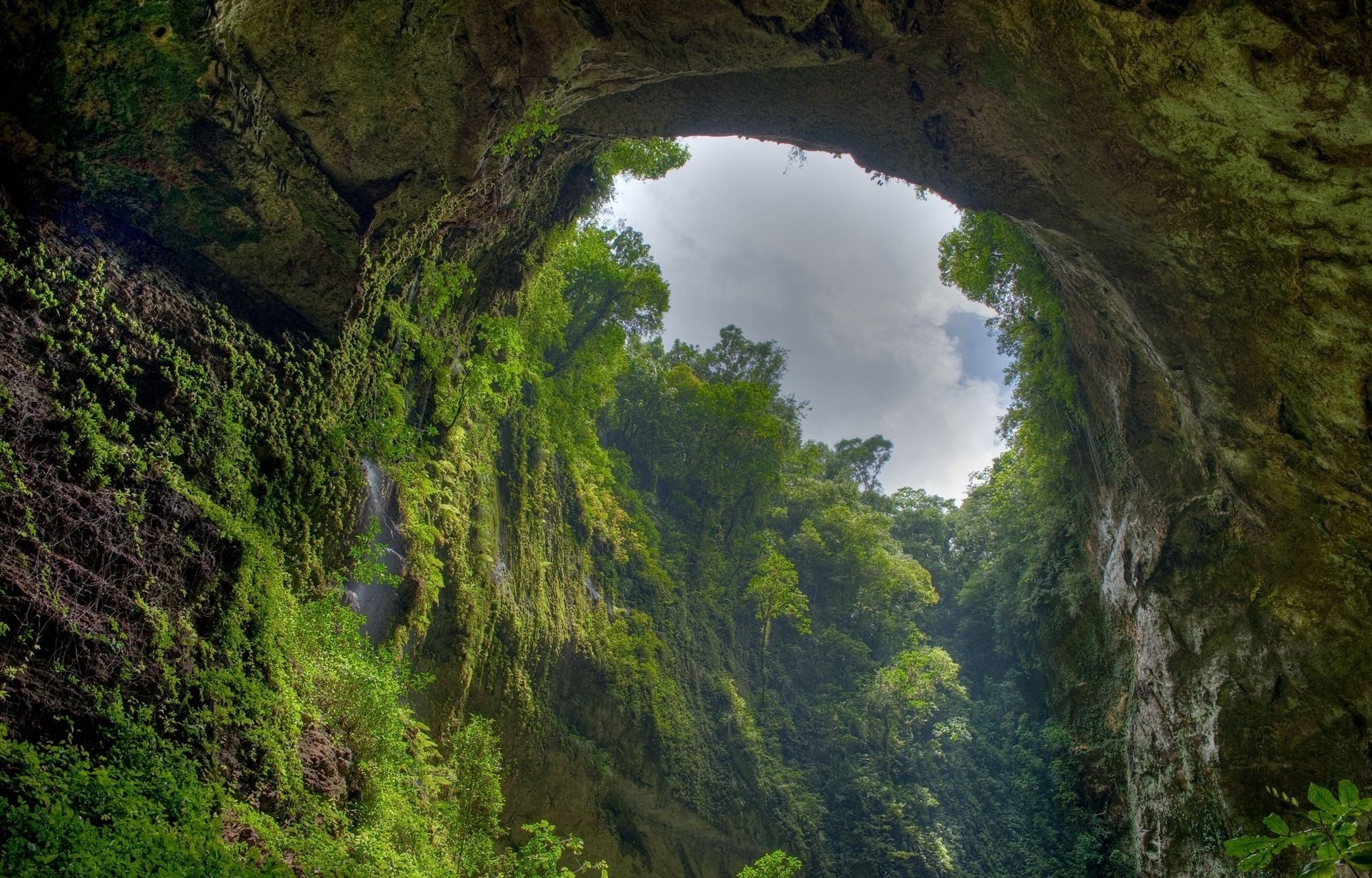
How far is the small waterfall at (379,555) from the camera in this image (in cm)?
837

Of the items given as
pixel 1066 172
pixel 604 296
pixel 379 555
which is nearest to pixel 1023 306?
pixel 1066 172

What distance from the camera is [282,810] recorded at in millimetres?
A: 5160

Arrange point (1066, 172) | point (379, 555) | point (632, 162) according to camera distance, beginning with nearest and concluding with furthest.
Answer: point (379, 555) < point (1066, 172) < point (632, 162)

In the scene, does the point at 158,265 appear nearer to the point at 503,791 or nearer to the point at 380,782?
the point at 380,782

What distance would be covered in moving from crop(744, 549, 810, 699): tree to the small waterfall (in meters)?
15.4

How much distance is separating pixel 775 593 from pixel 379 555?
16285 mm

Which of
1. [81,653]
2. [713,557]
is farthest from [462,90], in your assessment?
[713,557]

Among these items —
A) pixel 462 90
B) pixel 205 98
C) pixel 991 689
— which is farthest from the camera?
pixel 991 689

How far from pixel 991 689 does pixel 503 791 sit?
17696 millimetres

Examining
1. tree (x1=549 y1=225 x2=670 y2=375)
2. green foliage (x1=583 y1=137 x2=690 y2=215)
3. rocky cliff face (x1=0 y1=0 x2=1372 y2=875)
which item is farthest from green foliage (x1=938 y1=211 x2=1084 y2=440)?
tree (x1=549 y1=225 x2=670 y2=375)

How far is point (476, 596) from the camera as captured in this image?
36.2ft

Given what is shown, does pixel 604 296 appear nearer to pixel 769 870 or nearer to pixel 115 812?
pixel 769 870

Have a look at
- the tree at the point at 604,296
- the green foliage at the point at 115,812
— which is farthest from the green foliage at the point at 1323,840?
the tree at the point at 604,296

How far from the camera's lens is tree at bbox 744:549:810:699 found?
22.5 meters
